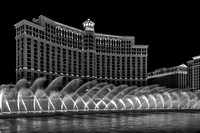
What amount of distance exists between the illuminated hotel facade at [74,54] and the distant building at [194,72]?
4983 cm

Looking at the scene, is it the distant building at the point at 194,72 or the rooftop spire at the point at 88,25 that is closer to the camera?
the rooftop spire at the point at 88,25

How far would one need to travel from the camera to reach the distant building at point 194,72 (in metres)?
190

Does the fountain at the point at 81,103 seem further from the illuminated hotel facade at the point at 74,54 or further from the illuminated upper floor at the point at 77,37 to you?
the illuminated upper floor at the point at 77,37

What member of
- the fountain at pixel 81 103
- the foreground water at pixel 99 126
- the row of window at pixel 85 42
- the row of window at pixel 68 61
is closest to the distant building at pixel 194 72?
the row of window at pixel 68 61

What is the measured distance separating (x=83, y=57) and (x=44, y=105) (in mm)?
87801

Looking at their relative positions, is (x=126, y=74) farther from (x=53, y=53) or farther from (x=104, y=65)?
(x=53, y=53)

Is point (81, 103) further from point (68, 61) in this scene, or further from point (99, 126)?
Answer: point (68, 61)

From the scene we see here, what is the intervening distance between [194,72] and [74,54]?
98.4 meters

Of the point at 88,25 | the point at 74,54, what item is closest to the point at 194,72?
the point at 88,25

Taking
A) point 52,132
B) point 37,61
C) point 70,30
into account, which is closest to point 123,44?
point 70,30

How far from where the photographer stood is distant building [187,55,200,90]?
190 metres

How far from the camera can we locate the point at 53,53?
12825 centimetres

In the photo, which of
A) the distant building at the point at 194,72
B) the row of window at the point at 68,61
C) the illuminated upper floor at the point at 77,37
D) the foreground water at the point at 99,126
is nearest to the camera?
the foreground water at the point at 99,126

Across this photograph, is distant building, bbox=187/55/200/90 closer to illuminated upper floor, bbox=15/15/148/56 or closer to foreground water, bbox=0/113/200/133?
illuminated upper floor, bbox=15/15/148/56
